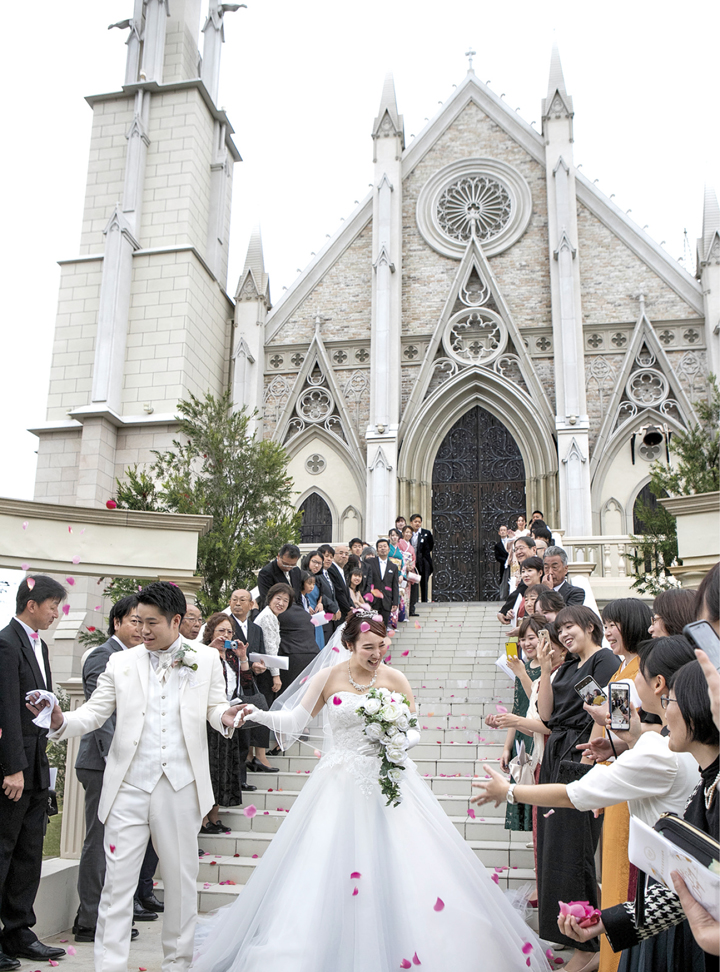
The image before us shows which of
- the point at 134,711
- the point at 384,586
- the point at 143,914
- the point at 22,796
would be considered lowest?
the point at 143,914

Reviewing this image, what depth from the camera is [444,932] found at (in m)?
3.62

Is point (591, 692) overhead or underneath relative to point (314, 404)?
underneath

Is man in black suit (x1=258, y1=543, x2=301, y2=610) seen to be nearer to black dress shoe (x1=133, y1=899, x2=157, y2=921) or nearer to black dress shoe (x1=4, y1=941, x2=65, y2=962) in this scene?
black dress shoe (x1=133, y1=899, x2=157, y2=921)

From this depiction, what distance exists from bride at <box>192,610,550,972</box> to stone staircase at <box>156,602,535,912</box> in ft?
4.38

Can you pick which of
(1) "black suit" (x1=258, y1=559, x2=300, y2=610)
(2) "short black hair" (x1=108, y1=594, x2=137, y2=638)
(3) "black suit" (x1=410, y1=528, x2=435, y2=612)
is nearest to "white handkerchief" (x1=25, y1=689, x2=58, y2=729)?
(2) "short black hair" (x1=108, y1=594, x2=137, y2=638)

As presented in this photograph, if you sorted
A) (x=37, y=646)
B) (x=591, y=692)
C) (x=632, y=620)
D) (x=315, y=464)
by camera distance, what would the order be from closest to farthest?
(x=591, y=692) < (x=632, y=620) < (x=37, y=646) < (x=315, y=464)

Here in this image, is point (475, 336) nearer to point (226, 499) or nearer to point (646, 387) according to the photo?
point (646, 387)

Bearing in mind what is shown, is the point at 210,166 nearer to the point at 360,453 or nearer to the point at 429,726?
the point at 360,453

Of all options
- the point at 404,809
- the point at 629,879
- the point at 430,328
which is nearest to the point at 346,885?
the point at 404,809

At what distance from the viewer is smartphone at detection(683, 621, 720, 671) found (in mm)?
2043

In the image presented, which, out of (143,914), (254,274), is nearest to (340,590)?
(143,914)

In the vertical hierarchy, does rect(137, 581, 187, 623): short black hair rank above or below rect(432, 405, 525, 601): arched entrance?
below

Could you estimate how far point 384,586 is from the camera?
38.0 ft

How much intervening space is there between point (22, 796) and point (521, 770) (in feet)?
8.91
